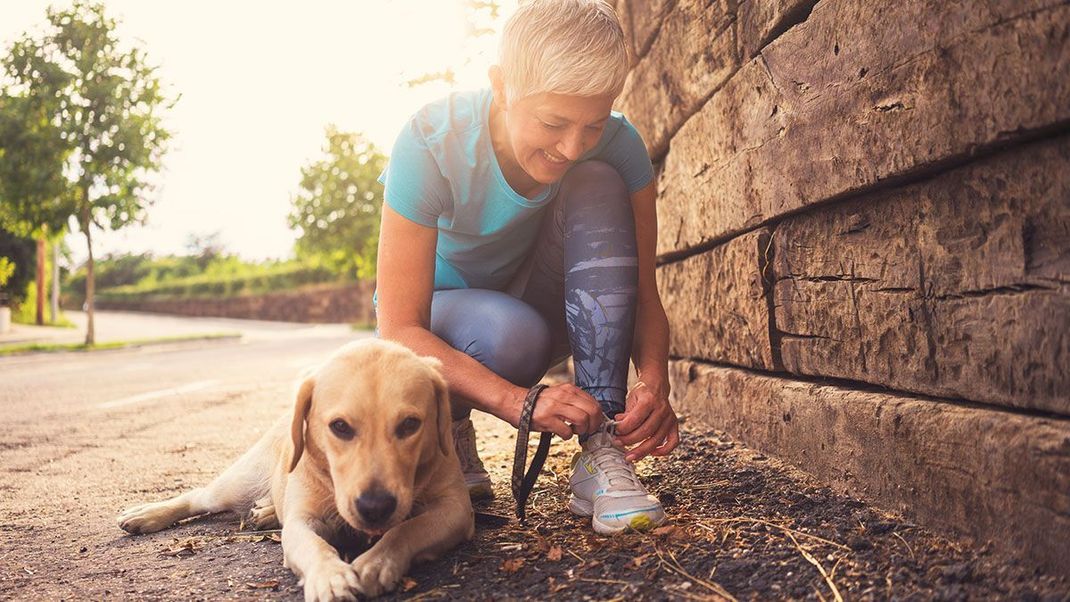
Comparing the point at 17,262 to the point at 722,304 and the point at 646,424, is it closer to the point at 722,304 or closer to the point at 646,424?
the point at 722,304

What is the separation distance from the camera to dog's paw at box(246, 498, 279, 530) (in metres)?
3.05

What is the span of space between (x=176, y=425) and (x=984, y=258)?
554 centimetres

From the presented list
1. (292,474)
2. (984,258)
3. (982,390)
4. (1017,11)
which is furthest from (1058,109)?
(292,474)

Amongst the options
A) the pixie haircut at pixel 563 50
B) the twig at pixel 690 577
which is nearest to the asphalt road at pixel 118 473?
the twig at pixel 690 577

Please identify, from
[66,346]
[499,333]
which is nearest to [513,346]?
[499,333]

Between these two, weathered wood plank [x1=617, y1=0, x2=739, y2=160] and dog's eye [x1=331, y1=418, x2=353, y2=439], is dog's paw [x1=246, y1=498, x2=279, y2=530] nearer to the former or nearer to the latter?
dog's eye [x1=331, y1=418, x2=353, y2=439]

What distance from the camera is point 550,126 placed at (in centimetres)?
260

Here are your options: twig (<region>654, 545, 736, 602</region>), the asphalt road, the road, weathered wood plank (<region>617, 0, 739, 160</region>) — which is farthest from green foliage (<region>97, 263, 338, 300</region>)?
twig (<region>654, 545, 736, 602</region>)

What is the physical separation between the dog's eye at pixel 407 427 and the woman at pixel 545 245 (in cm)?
30

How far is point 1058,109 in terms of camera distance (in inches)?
63.4

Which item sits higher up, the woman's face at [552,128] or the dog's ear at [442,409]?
the woman's face at [552,128]

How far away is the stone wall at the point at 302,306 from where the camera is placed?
36.2 m

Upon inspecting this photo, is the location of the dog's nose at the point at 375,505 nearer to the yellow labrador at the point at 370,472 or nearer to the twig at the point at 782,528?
the yellow labrador at the point at 370,472

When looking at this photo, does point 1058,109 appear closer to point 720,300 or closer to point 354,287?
point 720,300
